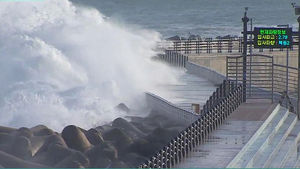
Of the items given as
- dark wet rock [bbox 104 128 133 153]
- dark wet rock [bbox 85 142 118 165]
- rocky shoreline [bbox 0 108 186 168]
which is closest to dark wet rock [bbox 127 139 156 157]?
rocky shoreline [bbox 0 108 186 168]

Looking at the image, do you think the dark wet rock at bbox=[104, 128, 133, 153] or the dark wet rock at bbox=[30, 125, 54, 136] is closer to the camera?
the dark wet rock at bbox=[104, 128, 133, 153]

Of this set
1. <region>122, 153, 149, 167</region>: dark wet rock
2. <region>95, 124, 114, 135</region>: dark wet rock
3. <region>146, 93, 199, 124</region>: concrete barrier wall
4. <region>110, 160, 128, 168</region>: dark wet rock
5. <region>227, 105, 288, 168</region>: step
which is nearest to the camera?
<region>227, 105, 288, 168</region>: step

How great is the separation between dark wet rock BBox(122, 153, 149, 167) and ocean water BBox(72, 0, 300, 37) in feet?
Result: 133

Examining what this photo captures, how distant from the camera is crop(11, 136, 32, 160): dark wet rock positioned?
19891mm

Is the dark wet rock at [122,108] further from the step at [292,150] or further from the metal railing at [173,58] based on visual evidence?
the metal railing at [173,58]

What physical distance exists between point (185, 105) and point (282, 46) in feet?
8.26

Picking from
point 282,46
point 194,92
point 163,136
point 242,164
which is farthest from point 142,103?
point 242,164

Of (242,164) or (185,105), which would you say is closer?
(242,164)

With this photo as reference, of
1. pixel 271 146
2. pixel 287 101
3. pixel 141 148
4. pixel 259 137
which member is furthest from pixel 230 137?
pixel 287 101

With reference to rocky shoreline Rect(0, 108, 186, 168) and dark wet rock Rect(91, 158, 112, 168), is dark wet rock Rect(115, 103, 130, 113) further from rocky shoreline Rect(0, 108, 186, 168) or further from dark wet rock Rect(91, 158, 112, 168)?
dark wet rock Rect(91, 158, 112, 168)

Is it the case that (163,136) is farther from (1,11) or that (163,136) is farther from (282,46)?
(1,11)

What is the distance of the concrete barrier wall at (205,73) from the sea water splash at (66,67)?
0.68m

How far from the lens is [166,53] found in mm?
38250

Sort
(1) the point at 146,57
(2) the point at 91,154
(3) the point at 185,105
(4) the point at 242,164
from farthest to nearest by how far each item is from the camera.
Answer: (1) the point at 146,57 → (3) the point at 185,105 → (2) the point at 91,154 → (4) the point at 242,164
